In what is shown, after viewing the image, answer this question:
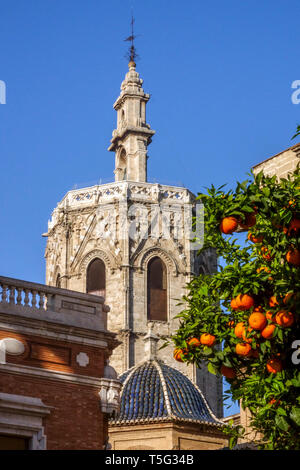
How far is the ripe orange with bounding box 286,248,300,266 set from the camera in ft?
48.3

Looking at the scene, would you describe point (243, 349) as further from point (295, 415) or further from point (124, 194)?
point (124, 194)

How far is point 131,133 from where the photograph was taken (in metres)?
63.9

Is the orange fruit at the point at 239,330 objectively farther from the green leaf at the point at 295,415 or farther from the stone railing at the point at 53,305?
the stone railing at the point at 53,305

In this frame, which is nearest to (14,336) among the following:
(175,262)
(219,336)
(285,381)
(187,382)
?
(219,336)

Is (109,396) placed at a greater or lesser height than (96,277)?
lesser

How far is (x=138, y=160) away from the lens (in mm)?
63031

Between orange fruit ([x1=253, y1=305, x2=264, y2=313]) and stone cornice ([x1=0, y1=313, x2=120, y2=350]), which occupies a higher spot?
stone cornice ([x1=0, y1=313, x2=120, y2=350])

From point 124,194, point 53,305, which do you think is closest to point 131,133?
point 124,194

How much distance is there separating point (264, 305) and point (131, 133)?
1945 inches

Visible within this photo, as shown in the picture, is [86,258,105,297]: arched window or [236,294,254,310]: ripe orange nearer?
[236,294,254,310]: ripe orange

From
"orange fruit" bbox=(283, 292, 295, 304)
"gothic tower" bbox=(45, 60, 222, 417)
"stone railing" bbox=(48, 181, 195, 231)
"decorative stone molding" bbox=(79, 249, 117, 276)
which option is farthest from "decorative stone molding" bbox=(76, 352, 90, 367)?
"stone railing" bbox=(48, 181, 195, 231)

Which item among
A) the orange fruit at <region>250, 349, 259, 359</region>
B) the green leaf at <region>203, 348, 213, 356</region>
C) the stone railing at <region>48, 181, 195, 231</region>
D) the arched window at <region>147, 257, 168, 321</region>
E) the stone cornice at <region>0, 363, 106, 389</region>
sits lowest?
the orange fruit at <region>250, 349, 259, 359</region>

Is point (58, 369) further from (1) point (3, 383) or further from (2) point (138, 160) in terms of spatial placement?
(2) point (138, 160)

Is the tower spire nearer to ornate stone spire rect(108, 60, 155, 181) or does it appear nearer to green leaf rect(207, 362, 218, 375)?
ornate stone spire rect(108, 60, 155, 181)
